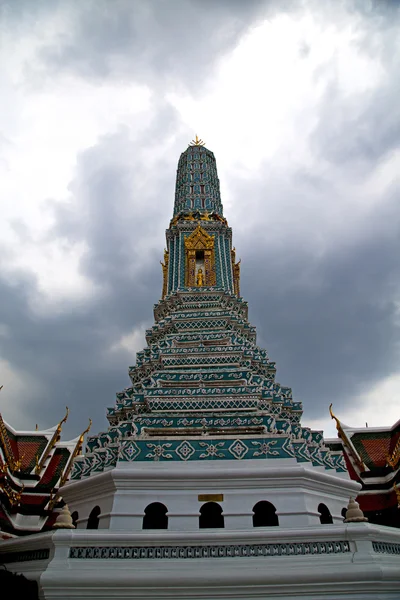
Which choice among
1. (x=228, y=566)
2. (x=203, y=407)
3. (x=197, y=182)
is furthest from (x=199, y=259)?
(x=228, y=566)

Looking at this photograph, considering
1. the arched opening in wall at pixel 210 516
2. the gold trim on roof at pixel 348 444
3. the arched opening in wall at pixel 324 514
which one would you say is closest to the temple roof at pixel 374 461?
the gold trim on roof at pixel 348 444

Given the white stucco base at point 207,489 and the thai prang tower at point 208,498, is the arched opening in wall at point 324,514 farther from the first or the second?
the white stucco base at point 207,489

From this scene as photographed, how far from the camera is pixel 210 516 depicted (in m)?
13.9

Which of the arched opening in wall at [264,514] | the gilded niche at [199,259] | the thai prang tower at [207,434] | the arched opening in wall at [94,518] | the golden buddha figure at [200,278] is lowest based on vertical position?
the arched opening in wall at [264,514]

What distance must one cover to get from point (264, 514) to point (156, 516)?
124 inches

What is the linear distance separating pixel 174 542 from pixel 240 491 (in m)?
3.33

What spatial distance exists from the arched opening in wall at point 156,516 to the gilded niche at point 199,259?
1305cm

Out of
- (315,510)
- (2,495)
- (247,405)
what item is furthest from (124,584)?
(2,495)

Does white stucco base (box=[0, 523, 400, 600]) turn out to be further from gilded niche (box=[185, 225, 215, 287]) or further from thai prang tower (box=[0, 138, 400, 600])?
gilded niche (box=[185, 225, 215, 287])

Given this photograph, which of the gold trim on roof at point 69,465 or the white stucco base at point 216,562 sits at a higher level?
the gold trim on roof at point 69,465

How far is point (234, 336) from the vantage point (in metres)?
20.0

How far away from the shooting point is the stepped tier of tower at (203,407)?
14.4m

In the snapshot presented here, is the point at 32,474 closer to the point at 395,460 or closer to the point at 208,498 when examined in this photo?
the point at 208,498

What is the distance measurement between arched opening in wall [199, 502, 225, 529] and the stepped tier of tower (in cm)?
136
